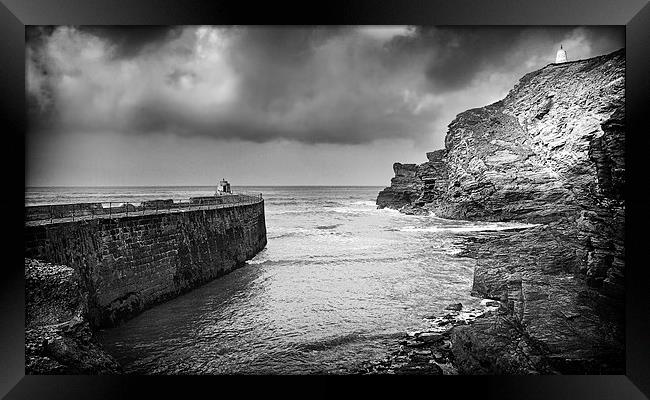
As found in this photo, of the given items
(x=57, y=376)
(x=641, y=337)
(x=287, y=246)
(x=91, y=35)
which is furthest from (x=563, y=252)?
(x=91, y=35)

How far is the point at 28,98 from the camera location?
4.61m

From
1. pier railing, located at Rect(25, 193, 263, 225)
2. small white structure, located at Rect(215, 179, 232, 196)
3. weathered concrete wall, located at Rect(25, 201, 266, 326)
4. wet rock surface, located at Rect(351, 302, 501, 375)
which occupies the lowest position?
wet rock surface, located at Rect(351, 302, 501, 375)

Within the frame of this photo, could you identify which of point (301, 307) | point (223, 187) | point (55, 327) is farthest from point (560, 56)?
point (55, 327)

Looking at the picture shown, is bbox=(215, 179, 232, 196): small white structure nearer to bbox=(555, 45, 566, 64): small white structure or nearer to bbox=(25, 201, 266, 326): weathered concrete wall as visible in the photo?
bbox=(25, 201, 266, 326): weathered concrete wall

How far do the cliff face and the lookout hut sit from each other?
3596mm

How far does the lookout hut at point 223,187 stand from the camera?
20.0ft

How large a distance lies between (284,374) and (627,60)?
18.7ft

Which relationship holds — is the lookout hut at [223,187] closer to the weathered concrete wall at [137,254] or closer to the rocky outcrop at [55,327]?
the weathered concrete wall at [137,254]

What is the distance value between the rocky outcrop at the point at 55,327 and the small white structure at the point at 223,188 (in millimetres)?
2511

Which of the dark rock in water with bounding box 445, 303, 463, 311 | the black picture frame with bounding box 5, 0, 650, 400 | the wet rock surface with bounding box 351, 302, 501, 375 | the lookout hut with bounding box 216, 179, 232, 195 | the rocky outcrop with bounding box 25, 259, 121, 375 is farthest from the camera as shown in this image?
the lookout hut with bounding box 216, 179, 232, 195

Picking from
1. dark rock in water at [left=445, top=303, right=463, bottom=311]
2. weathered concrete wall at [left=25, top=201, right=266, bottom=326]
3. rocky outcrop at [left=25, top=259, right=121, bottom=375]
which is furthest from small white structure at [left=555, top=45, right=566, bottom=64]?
rocky outcrop at [left=25, top=259, right=121, bottom=375]

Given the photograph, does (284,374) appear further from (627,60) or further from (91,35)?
(627,60)

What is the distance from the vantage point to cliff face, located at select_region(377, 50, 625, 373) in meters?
4.40
